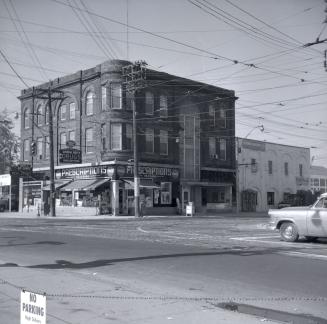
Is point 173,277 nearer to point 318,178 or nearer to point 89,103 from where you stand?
point 89,103

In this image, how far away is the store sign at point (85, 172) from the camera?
45.1 m

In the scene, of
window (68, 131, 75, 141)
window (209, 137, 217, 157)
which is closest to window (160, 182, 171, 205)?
window (209, 137, 217, 157)

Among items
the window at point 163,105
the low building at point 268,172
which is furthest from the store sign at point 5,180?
the low building at point 268,172

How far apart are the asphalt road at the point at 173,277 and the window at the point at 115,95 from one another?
28770mm

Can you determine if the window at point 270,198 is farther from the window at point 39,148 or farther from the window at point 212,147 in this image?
the window at point 39,148

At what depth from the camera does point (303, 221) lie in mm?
18000

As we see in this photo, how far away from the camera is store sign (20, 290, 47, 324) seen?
14.9 feet

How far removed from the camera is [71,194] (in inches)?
1871

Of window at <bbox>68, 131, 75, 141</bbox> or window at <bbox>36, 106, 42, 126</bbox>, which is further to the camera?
window at <bbox>36, 106, 42, 126</bbox>

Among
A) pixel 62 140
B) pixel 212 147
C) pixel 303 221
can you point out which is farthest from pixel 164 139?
pixel 303 221

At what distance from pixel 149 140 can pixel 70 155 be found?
7.16 metres

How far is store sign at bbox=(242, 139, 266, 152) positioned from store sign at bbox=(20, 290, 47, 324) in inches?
2107

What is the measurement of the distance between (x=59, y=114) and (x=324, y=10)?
117ft

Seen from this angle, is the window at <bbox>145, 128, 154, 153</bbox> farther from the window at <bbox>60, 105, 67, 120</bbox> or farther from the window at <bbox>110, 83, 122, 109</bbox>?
the window at <bbox>60, 105, 67, 120</bbox>
